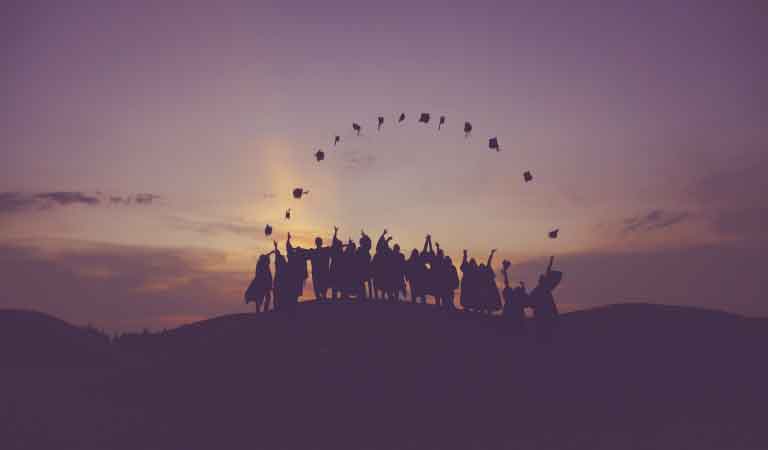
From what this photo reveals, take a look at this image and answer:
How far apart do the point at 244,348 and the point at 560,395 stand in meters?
9.58

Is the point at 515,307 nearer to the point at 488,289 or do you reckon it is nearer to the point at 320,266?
the point at 488,289

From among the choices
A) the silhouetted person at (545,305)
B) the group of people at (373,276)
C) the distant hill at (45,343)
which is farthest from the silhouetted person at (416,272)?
the distant hill at (45,343)

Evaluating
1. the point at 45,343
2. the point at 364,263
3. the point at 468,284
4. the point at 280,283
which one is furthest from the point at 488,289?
the point at 45,343

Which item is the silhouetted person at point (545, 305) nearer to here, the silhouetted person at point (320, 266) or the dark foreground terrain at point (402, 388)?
the dark foreground terrain at point (402, 388)

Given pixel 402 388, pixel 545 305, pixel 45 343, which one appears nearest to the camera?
pixel 402 388

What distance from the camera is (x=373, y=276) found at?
2480 cm

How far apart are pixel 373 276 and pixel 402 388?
683 cm

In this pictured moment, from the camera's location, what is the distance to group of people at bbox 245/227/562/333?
23.5 m

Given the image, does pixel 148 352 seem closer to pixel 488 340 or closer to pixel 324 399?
pixel 324 399

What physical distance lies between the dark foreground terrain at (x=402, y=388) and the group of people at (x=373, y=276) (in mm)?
806

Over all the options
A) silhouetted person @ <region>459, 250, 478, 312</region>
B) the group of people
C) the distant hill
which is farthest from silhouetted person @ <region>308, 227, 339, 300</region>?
the distant hill

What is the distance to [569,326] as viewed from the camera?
25703 millimetres

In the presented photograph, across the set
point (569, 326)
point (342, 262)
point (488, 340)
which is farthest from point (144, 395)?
point (569, 326)

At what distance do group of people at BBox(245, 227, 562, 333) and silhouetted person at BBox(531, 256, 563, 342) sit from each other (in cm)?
115
